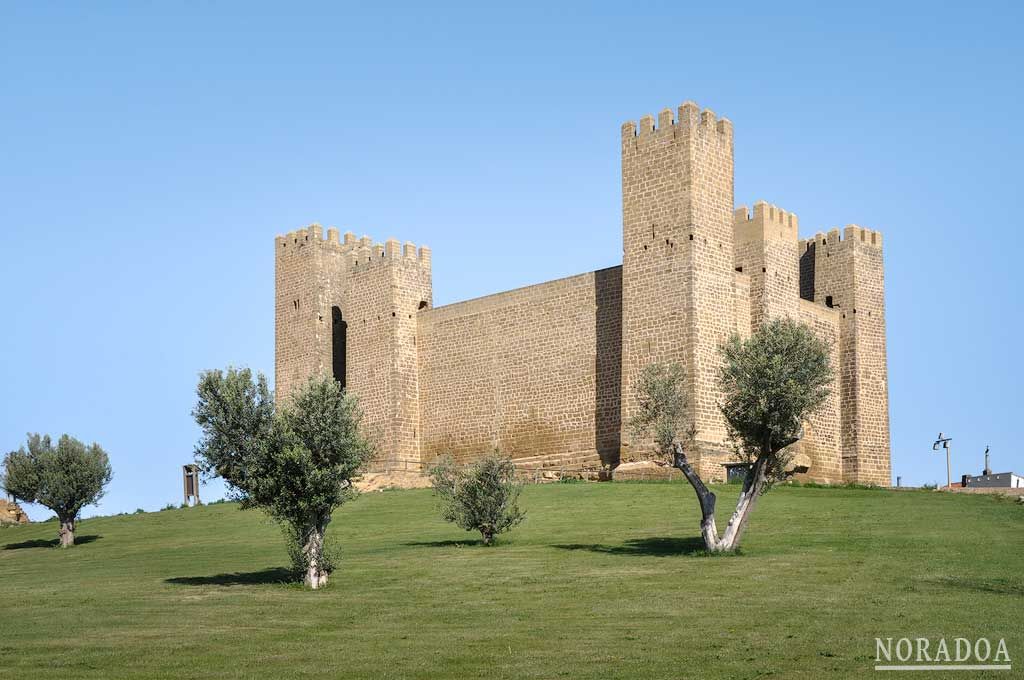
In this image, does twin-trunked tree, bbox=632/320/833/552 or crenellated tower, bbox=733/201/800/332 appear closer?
twin-trunked tree, bbox=632/320/833/552

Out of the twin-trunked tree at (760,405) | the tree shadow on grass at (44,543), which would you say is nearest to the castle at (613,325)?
the twin-trunked tree at (760,405)

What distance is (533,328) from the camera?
151ft

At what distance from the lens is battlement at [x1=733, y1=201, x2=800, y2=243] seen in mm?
43312

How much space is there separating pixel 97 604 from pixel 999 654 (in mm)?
13625

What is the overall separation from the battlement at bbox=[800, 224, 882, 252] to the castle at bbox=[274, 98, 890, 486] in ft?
0.24

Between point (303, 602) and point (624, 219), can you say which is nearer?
point (303, 602)

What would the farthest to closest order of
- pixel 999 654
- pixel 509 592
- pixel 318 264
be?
1. pixel 318 264
2. pixel 509 592
3. pixel 999 654

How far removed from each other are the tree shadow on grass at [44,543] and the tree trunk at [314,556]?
1667 cm

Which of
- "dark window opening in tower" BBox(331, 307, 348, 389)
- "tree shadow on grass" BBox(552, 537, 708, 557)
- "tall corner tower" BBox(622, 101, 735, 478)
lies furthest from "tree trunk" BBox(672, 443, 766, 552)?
"dark window opening in tower" BBox(331, 307, 348, 389)

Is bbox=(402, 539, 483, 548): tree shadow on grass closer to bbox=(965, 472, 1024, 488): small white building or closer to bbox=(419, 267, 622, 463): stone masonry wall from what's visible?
bbox=(419, 267, 622, 463): stone masonry wall

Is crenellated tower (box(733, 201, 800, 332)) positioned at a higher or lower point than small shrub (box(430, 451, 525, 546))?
higher

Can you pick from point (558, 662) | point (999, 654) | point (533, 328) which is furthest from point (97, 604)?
point (533, 328)

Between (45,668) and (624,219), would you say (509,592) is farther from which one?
(624,219)

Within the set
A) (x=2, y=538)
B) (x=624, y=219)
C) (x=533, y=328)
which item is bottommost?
(x=2, y=538)
